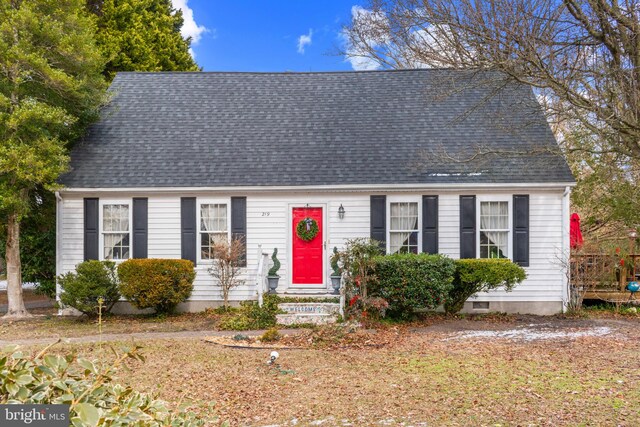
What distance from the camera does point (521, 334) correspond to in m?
10.8

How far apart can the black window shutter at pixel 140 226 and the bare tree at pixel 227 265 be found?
1.82 meters

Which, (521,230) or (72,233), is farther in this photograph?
(72,233)

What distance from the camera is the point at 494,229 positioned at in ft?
44.6

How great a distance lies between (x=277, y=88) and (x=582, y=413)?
1337cm

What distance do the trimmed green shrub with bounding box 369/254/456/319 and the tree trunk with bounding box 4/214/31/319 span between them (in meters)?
8.95

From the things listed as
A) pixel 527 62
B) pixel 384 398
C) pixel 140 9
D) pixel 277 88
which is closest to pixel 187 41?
pixel 140 9

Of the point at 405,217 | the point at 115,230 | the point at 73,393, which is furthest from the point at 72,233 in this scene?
the point at 73,393

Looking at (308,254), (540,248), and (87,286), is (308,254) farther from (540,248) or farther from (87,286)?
(540,248)

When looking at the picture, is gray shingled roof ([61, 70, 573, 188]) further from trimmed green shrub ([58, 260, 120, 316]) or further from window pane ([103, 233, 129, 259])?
trimmed green shrub ([58, 260, 120, 316])

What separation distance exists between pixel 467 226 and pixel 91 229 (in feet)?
31.9

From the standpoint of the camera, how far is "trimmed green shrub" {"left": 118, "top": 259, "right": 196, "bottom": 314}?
12.5m

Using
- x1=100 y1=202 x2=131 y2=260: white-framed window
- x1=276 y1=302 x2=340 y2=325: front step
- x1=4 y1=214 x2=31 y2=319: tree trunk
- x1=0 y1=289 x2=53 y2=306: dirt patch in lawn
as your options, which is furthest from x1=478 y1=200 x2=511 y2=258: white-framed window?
x1=0 y1=289 x2=53 y2=306: dirt patch in lawn

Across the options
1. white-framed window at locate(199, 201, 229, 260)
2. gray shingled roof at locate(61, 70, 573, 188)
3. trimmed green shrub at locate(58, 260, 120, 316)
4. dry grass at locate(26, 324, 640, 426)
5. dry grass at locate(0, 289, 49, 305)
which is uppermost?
gray shingled roof at locate(61, 70, 573, 188)

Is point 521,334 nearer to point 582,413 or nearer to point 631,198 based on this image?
point 582,413
